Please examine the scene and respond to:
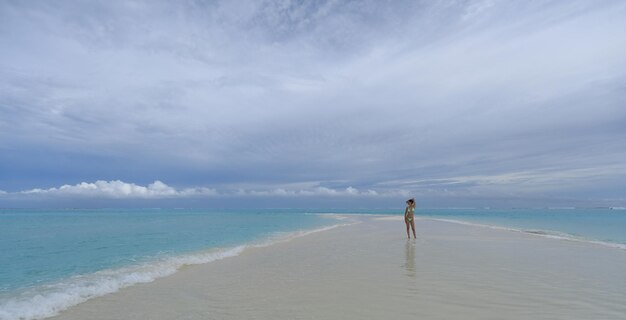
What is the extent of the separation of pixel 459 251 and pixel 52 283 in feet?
52.3

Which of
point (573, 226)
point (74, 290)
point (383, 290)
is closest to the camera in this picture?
point (383, 290)

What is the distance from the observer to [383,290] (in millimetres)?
9234

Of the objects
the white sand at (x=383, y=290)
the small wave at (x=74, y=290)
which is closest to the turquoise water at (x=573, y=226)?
the white sand at (x=383, y=290)

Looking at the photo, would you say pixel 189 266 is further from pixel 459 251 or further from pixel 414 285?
pixel 459 251

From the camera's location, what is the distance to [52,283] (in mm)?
11688

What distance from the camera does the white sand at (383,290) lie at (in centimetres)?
746

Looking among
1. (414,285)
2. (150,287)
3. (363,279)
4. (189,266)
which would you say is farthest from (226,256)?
(414,285)

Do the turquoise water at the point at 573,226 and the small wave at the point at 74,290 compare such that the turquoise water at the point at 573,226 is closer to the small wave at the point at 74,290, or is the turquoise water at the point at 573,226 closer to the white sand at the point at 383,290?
the white sand at the point at 383,290

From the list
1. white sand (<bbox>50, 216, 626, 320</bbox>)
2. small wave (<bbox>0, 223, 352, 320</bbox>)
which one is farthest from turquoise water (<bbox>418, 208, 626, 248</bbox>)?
small wave (<bbox>0, 223, 352, 320</bbox>)

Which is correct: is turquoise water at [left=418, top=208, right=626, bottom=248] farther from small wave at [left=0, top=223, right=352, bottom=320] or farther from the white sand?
small wave at [left=0, top=223, right=352, bottom=320]

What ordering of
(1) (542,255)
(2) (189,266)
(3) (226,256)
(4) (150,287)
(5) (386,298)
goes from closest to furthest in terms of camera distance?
(5) (386,298) → (4) (150,287) → (2) (189,266) → (1) (542,255) → (3) (226,256)

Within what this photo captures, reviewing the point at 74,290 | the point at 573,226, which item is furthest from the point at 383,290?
the point at 573,226

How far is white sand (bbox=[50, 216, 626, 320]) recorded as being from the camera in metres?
7.46

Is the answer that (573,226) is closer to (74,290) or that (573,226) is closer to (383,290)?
(383,290)
